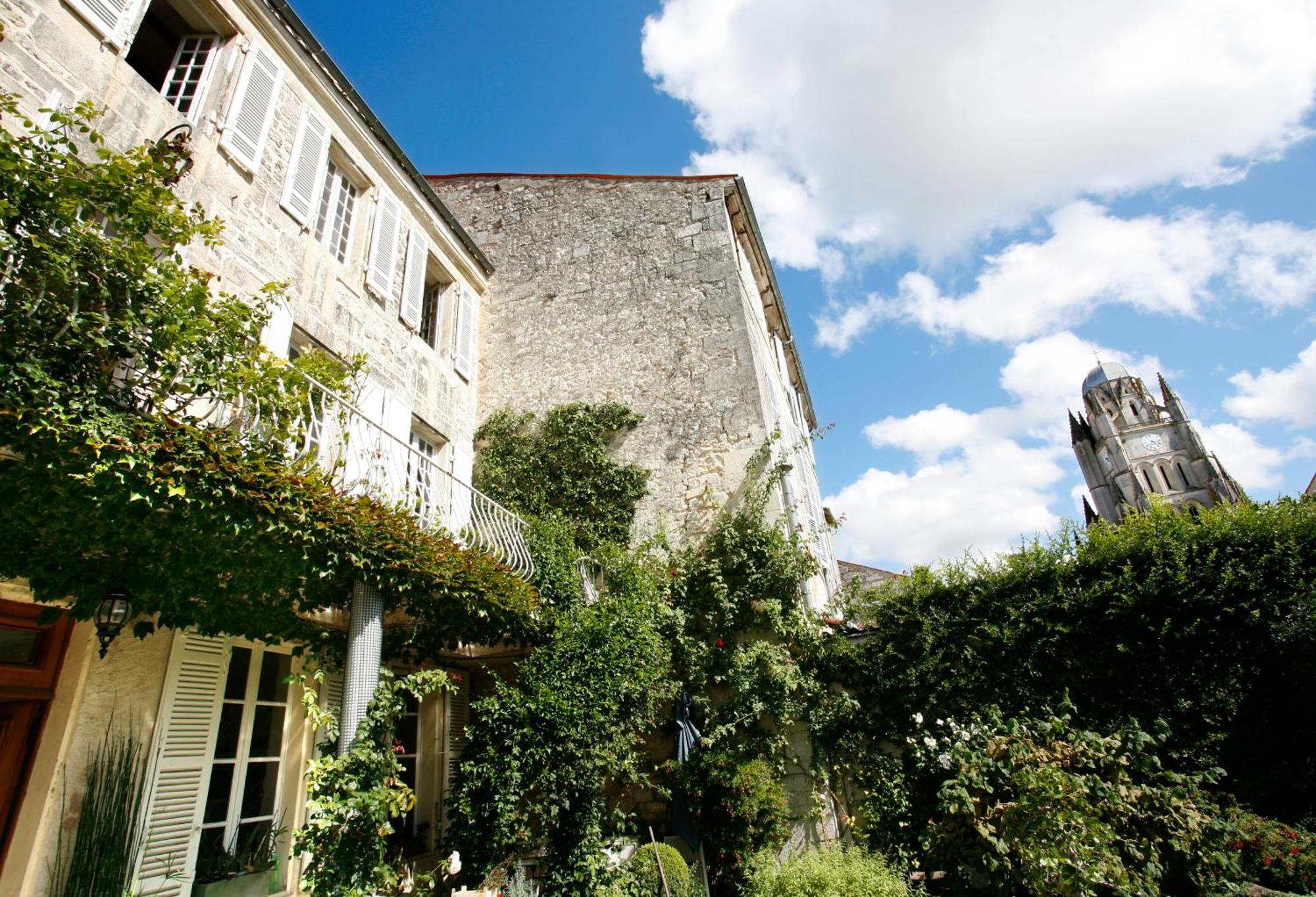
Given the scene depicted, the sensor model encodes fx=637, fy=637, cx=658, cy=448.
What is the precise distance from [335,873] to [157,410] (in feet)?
9.24

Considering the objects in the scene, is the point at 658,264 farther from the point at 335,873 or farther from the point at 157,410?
the point at 335,873

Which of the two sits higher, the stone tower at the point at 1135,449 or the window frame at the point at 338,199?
the stone tower at the point at 1135,449

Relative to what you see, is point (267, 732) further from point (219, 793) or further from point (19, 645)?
point (19, 645)

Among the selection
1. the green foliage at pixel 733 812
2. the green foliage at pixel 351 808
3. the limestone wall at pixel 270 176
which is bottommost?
the green foliage at pixel 733 812

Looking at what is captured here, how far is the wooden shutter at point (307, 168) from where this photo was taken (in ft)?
20.8

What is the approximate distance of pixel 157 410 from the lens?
3412mm

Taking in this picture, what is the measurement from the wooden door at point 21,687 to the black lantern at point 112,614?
0.65 metres

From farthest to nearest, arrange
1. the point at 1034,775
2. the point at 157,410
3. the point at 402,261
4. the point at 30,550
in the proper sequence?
the point at 402,261 < the point at 1034,775 < the point at 30,550 < the point at 157,410

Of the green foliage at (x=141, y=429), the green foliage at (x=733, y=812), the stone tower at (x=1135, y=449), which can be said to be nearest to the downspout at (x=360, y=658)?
the green foliage at (x=141, y=429)

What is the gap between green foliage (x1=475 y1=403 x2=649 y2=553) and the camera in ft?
28.6

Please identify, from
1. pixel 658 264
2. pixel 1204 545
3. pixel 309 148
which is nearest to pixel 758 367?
pixel 658 264

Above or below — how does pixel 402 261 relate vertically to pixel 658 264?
below

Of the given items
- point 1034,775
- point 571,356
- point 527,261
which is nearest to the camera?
point 1034,775

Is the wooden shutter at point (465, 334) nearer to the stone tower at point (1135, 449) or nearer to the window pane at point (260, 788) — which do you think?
the window pane at point (260, 788)
